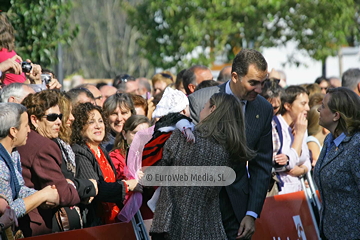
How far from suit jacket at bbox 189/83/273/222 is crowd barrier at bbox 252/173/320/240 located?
5.72 feet

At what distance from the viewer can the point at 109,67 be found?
4144cm

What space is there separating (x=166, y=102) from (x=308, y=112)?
13.9 ft

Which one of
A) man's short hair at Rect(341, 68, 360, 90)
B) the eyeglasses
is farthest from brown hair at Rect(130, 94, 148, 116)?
man's short hair at Rect(341, 68, 360, 90)

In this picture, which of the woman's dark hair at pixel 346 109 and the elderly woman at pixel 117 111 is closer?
the woman's dark hair at pixel 346 109

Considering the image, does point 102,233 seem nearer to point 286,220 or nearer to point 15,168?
point 15,168

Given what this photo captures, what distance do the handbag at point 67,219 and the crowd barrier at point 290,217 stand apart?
215 centimetres

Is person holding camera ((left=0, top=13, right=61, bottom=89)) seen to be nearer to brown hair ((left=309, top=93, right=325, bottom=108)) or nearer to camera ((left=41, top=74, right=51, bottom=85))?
camera ((left=41, top=74, right=51, bottom=85))

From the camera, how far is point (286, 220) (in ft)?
23.6

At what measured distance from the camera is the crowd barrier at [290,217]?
22.4 feet

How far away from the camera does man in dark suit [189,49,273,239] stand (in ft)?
15.7

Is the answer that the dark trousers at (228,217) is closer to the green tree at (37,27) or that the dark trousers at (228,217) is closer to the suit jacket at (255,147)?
the suit jacket at (255,147)

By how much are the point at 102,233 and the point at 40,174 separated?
30.5 inches

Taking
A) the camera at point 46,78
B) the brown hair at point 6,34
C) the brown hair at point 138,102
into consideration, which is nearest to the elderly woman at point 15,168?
the brown hair at point 6,34

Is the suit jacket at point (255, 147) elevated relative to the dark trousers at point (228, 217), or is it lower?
elevated
